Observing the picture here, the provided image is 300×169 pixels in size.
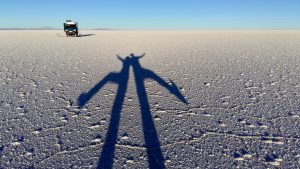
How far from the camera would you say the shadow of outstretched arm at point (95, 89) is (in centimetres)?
475

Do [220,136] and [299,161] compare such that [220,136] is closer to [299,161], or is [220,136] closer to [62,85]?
[299,161]

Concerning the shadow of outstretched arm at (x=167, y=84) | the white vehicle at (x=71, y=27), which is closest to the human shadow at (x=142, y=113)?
the shadow of outstretched arm at (x=167, y=84)

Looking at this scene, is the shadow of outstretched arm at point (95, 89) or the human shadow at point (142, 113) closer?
the human shadow at point (142, 113)

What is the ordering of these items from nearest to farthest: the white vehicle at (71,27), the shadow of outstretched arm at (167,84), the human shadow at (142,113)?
the human shadow at (142,113), the shadow of outstretched arm at (167,84), the white vehicle at (71,27)

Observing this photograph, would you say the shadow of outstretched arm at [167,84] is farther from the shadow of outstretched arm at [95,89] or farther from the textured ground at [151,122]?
the shadow of outstretched arm at [95,89]

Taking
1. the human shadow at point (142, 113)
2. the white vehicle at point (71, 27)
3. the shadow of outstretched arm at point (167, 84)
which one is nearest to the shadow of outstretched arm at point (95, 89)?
the human shadow at point (142, 113)

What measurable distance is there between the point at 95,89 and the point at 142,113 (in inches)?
75.8

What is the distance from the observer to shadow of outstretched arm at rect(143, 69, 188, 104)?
16.6 feet

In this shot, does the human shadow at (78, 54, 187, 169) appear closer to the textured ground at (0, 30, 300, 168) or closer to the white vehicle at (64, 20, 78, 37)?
the textured ground at (0, 30, 300, 168)

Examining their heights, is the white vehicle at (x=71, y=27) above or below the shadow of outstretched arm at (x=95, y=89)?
above

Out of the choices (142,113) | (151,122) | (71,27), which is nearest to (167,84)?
(142,113)

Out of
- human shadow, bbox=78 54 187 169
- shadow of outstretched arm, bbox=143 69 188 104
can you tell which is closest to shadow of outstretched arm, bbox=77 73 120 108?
human shadow, bbox=78 54 187 169

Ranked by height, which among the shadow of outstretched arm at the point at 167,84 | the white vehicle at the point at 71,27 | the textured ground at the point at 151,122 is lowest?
the textured ground at the point at 151,122

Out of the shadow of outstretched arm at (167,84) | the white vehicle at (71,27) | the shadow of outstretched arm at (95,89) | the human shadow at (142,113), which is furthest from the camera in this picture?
the white vehicle at (71,27)
